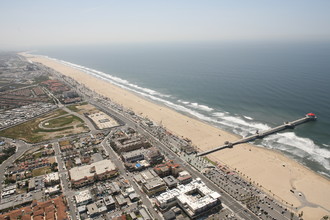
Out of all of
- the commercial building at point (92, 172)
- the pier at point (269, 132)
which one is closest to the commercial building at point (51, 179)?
the commercial building at point (92, 172)

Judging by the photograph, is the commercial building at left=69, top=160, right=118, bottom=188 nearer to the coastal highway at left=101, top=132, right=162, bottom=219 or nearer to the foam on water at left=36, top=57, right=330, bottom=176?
the coastal highway at left=101, top=132, right=162, bottom=219

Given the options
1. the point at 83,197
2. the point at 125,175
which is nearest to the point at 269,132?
the point at 125,175

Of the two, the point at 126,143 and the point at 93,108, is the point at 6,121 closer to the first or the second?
the point at 93,108

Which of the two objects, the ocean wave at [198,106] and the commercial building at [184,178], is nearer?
the commercial building at [184,178]

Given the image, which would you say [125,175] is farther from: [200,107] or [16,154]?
[200,107]

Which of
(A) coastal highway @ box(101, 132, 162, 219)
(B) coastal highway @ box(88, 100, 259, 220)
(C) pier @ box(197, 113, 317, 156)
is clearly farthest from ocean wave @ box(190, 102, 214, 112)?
(A) coastal highway @ box(101, 132, 162, 219)

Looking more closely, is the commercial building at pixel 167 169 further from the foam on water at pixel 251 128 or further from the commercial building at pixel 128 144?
the foam on water at pixel 251 128

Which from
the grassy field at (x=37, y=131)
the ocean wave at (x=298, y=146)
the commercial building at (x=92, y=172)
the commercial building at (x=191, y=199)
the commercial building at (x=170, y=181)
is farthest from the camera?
the grassy field at (x=37, y=131)
